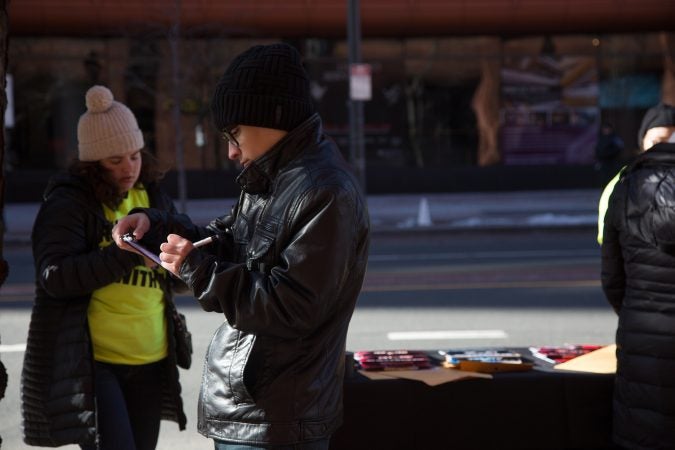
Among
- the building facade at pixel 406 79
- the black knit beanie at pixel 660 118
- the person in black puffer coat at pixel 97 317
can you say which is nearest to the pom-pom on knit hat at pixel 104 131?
the person in black puffer coat at pixel 97 317

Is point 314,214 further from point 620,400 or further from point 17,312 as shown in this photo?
point 17,312

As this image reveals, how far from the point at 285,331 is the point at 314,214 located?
0.32m

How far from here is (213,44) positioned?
2284 centimetres

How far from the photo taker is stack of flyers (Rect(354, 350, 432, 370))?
4953 mm

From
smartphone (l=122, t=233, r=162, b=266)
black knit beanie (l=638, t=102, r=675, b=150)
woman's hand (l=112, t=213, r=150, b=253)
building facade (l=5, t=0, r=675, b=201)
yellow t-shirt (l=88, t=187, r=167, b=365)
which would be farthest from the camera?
building facade (l=5, t=0, r=675, b=201)

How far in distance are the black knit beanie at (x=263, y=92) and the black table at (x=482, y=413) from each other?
84.9 inches

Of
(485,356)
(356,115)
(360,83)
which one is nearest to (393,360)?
(485,356)

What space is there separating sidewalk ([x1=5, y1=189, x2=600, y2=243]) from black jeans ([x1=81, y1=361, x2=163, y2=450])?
13.9 metres

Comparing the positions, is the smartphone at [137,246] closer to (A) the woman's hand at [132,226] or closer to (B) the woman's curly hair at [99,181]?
(A) the woman's hand at [132,226]

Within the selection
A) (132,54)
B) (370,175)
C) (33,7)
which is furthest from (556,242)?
(33,7)

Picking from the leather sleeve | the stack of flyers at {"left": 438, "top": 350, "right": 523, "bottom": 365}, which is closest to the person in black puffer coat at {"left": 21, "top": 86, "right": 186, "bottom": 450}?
the leather sleeve

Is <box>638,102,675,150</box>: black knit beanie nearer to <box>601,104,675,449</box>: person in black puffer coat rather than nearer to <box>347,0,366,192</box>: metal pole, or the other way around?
<box>601,104,675,449</box>: person in black puffer coat

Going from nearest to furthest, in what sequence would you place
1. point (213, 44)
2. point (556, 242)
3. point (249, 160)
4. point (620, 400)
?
point (249, 160) → point (620, 400) → point (556, 242) → point (213, 44)

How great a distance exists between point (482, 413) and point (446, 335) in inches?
168
